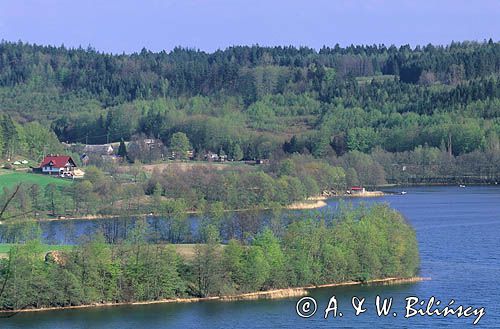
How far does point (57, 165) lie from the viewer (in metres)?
61.7

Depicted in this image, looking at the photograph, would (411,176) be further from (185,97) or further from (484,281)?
(484,281)

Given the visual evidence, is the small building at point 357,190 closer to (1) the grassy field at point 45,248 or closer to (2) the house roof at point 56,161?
(2) the house roof at point 56,161

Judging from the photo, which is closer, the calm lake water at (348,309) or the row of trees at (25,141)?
the calm lake water at (348,309)

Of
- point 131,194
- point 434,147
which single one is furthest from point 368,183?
point 131,194

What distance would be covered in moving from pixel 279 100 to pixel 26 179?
44054 mm

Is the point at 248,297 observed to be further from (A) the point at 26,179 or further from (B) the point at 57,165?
(B) the point at 57,165

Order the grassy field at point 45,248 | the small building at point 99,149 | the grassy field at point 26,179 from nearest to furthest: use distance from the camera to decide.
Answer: the grassy field at point 45,248 → the grassy field at point 26,179 → the small building at point 99,149

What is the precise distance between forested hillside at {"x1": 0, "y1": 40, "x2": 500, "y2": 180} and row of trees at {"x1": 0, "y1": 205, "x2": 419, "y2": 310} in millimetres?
35762

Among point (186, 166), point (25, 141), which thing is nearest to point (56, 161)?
point (25, 141)

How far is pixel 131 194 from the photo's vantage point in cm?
5300

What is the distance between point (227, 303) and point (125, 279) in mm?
2371

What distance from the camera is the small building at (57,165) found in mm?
61375

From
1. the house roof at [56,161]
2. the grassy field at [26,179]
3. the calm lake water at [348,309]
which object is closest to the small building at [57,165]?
the house roof at [56,161]

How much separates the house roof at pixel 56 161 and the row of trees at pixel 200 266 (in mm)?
32088
